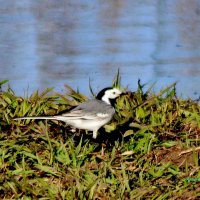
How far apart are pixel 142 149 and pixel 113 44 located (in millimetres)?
3865

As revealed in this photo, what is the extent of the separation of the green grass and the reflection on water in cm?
99

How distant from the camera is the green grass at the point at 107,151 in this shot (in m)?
6.43

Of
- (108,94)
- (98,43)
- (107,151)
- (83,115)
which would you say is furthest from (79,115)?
(98,43)

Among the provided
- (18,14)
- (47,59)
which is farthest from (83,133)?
(18,14)

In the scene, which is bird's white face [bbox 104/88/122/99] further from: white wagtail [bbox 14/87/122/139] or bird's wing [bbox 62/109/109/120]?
bird's wing [bbox 62/109/109/120]

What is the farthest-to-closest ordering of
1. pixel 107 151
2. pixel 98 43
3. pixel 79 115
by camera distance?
pixel 98 43 < pixel 79 115 < pixel 107 151

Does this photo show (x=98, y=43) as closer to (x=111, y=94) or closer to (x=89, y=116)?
(x=111, y=94)

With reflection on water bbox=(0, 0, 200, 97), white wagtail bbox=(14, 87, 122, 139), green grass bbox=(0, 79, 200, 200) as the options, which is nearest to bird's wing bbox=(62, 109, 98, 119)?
white wagtail bbox=(14, 87, 122, 139)

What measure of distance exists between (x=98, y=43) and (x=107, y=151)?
3919 millimetres

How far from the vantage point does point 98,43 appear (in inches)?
432

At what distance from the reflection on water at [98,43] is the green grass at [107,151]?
992 millimetres

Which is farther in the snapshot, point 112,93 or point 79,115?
point 112,93

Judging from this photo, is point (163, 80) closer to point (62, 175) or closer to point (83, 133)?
point (83, 133)

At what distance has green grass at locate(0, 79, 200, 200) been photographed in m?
6.43
